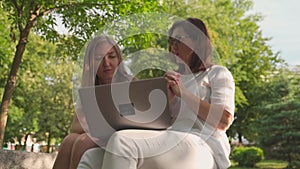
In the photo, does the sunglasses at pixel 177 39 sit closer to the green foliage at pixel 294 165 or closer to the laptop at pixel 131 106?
the laptop at pixel 131 106

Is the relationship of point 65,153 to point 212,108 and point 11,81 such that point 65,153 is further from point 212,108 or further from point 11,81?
point 11,81

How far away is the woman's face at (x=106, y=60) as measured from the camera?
254 cm

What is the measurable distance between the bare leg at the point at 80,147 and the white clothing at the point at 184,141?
0.10m

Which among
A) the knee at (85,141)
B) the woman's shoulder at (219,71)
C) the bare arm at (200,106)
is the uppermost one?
the woman's shoulder at (219,71)

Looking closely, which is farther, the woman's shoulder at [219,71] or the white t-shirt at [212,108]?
the woman's shoulder at [219,71]

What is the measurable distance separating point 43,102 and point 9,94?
577 inches

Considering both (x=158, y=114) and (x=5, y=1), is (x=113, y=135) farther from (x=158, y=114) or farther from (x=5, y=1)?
(x=5, y=1)

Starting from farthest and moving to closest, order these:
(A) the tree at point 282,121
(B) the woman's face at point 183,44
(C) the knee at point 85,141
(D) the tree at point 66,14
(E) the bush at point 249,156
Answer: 1. (E) the bush at point 249,156
2. (A) the tree at point 282,121
3. (D) the tree at point 66,14
4. (B) the woman's face at point 183,44
5. (C) the knee at point 85,141

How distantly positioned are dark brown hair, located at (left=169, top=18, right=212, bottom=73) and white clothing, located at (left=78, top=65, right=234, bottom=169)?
0.06 metres

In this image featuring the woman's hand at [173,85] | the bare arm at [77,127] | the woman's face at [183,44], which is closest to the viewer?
the woman's hand at [173,85]

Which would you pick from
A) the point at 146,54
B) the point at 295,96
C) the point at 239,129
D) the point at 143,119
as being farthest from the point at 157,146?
the point at 239,129

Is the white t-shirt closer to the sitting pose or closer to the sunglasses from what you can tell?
the sitting pose

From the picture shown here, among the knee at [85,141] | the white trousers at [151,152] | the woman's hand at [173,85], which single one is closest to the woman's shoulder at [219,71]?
the woman's hand at [173,85]

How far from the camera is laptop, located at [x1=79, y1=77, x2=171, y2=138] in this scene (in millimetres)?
2086
